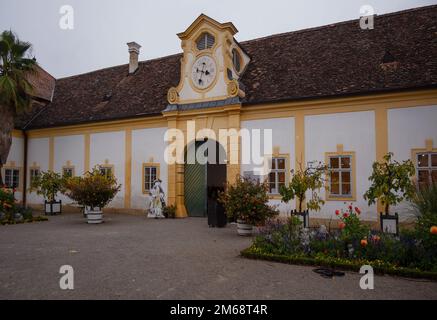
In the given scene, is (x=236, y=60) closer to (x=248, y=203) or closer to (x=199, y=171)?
(x=199, y=171)

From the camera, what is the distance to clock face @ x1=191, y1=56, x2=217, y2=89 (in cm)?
1493

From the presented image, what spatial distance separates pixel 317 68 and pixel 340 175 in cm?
446

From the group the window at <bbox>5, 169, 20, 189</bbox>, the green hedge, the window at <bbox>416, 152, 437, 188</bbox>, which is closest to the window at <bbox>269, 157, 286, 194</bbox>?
the window at <bbox>416, 152, 437, 188</bbox>

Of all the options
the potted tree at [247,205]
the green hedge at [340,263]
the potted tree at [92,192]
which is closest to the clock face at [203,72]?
the potted tree at [92,192]

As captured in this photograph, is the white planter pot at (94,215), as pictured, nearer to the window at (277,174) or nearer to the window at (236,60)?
the window at (277,174)

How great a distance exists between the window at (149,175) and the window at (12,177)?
8.56 m

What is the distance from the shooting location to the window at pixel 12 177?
19.5 meters

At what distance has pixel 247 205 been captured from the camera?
9.98 m

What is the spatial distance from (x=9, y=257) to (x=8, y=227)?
5.62 metres

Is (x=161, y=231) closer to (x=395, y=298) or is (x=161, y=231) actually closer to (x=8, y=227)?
(x=8, y=227)

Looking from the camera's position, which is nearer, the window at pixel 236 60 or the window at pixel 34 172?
the window at pixel 236 60

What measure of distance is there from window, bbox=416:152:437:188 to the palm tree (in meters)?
16.5

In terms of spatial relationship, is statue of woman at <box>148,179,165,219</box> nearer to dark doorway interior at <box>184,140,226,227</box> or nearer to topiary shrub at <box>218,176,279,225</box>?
dark doorway interior at <box>184,140,226,227</box>
